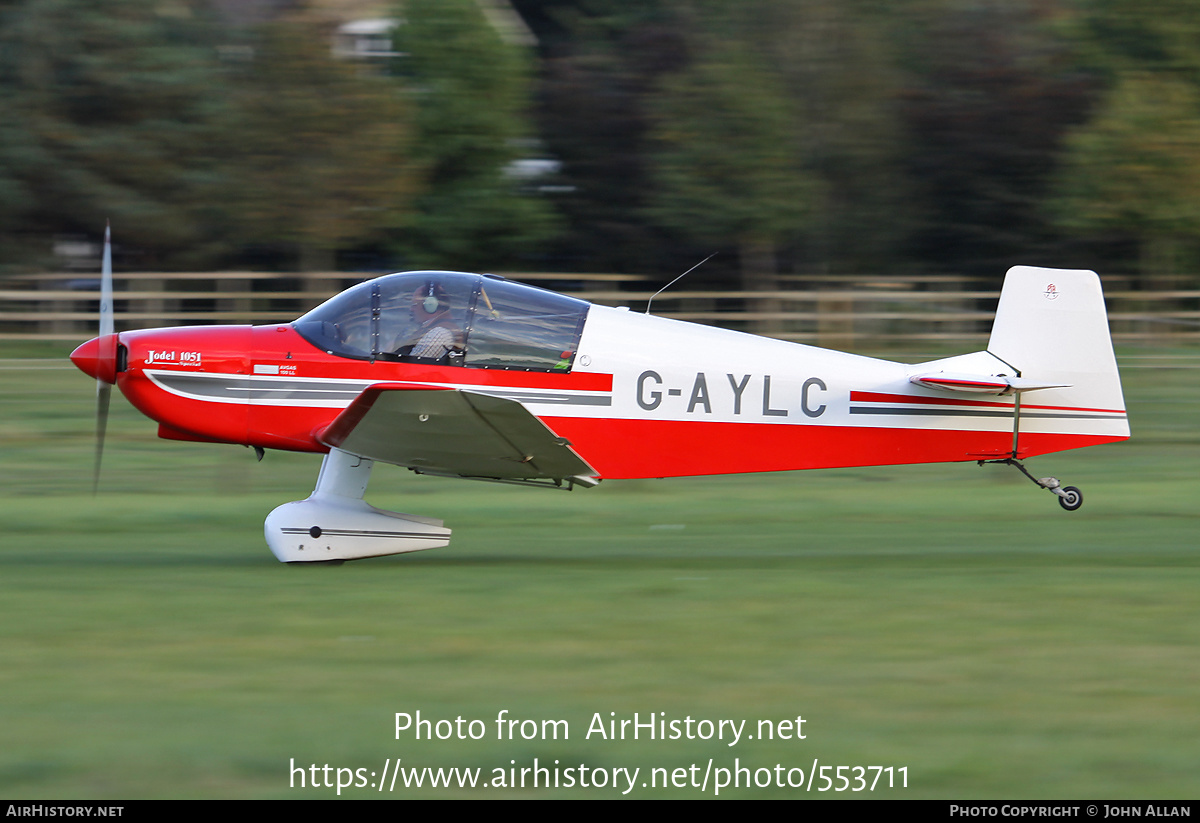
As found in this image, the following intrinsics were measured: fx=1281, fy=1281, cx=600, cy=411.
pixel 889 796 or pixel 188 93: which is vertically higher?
pixel 188 93

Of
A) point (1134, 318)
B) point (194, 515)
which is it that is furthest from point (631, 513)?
point (1134, 318)

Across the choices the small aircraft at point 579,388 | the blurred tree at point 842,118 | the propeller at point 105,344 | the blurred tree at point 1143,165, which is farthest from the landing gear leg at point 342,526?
the blurred tree at point 1143,165

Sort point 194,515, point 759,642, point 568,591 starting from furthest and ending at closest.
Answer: point 194,515, point 568,591, point 759,642

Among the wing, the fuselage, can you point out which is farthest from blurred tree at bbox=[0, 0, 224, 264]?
the wing

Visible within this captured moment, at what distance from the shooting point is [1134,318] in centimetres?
2112

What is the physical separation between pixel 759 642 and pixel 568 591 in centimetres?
138

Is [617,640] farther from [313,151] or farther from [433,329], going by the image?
[313,151]

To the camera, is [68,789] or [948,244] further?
[948,244]

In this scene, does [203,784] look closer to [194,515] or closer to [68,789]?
[68,789]

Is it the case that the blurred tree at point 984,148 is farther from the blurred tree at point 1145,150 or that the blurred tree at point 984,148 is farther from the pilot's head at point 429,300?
the pilot's head at point 429,300

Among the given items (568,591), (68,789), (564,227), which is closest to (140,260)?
(564,227)

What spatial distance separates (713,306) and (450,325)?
16.8m
